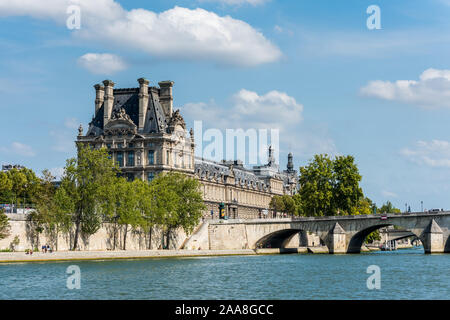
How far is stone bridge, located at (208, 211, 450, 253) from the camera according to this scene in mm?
98375

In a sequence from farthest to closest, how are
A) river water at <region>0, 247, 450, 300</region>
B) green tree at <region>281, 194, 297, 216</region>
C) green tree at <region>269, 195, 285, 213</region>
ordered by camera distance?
1. green tree at <region>269, 195, 285, 213</region>
2. green tree at <region>281, 194, 297, 216</region>
3. river water at <region>0, 247, 450, 300</region>

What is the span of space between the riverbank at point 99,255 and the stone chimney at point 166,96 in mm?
36101

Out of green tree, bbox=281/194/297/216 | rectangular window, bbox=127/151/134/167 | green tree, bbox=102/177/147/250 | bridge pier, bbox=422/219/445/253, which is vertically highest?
rectangular window, bbox=127/151/134/167

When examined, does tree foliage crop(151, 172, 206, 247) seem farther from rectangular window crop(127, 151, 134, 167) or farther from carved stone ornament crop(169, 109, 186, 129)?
carved stone ornament crop(169, 109, 186, 129)

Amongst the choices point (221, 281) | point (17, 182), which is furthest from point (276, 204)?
point (221, 281)

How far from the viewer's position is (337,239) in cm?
10644

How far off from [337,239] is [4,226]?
47932mm

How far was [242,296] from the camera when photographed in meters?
48.2

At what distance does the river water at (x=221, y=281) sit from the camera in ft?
159

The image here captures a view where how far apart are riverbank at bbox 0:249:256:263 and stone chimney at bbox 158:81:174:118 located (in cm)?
3610

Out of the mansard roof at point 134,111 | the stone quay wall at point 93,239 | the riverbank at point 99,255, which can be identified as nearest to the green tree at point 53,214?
the stone quay wall at point 93,239

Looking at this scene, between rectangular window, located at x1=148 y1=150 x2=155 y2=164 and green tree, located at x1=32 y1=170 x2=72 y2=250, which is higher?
rectangular window, located at x1=148 y1=150 x2=155 y2=164

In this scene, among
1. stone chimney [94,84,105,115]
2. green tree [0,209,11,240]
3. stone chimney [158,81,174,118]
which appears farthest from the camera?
stone chimney [94,84,105,115]

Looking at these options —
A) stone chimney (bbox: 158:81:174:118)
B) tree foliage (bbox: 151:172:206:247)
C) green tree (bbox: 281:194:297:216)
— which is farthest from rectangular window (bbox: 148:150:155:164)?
green tree (bbox: 281:194:297:216)
